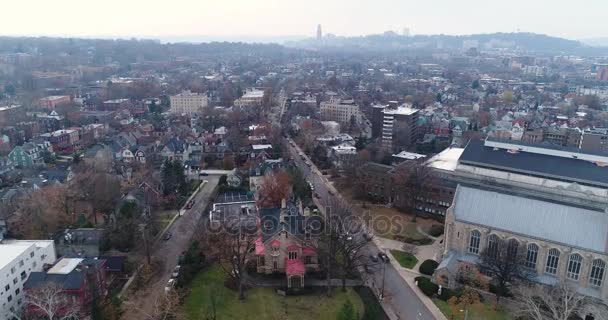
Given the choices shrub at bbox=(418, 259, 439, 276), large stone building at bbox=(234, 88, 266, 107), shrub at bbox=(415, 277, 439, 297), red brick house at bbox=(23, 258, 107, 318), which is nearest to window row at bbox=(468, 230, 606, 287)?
shrub at bbox=(418, 259, 439, 276)

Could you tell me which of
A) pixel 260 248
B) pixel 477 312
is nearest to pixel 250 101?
pixel 260 248

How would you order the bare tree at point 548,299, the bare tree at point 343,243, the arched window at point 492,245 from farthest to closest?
the arched window at point 492,245, the bare tree at point 343,243, the bare tree at point 548,299

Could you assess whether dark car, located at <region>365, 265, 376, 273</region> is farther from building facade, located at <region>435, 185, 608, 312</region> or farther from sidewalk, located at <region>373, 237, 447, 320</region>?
building facade, located at <region>435, 185, 608, 312</region>

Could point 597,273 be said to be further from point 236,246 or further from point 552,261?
point 236,246

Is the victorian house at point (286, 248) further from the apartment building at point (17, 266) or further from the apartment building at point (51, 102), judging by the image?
the apartment building at point (51, 102)

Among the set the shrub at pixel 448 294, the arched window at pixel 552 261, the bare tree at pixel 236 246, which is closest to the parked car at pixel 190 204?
the bare tree at pixel 236 246

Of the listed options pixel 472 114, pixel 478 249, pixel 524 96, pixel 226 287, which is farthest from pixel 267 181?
pixel 524 96

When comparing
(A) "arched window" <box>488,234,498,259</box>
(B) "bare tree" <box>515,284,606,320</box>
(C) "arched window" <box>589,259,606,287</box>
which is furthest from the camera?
(A) "arched window" <box>488,234,498,259</box>
